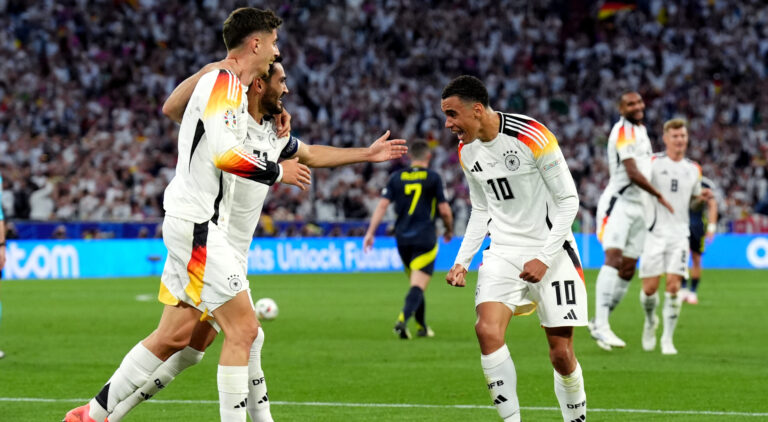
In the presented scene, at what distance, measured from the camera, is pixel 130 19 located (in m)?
35.2

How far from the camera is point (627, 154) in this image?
12.9m

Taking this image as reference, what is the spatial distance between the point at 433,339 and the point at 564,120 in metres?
23.2

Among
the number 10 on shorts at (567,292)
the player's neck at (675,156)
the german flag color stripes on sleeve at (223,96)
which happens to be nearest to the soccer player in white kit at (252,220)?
the german flag color stripes on sleeve at (223,96)

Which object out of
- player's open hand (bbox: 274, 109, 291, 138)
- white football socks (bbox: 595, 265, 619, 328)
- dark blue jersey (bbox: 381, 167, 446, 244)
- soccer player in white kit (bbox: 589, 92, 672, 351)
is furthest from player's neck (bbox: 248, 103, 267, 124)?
dark blue jersey (bbox: 381, 167, 446, 244)

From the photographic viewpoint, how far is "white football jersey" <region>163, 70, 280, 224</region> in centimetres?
614

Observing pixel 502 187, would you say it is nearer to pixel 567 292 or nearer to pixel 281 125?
pixel 567 292

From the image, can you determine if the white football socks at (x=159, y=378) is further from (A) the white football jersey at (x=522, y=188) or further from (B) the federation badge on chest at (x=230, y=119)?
(A) the white football jersey at (x=522, y=188)

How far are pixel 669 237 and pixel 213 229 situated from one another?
7697 mm

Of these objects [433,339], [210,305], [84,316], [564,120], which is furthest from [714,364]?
[564,120]

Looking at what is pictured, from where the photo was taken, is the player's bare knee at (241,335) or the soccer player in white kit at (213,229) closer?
the soccer player in white kit at (213,229)

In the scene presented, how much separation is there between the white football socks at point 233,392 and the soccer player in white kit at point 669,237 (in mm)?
7148

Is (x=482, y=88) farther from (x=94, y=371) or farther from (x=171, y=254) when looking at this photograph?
(x=94, y=371)

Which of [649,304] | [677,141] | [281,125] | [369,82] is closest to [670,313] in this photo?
A: [649,304]

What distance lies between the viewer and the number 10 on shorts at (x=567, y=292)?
7184 mm
